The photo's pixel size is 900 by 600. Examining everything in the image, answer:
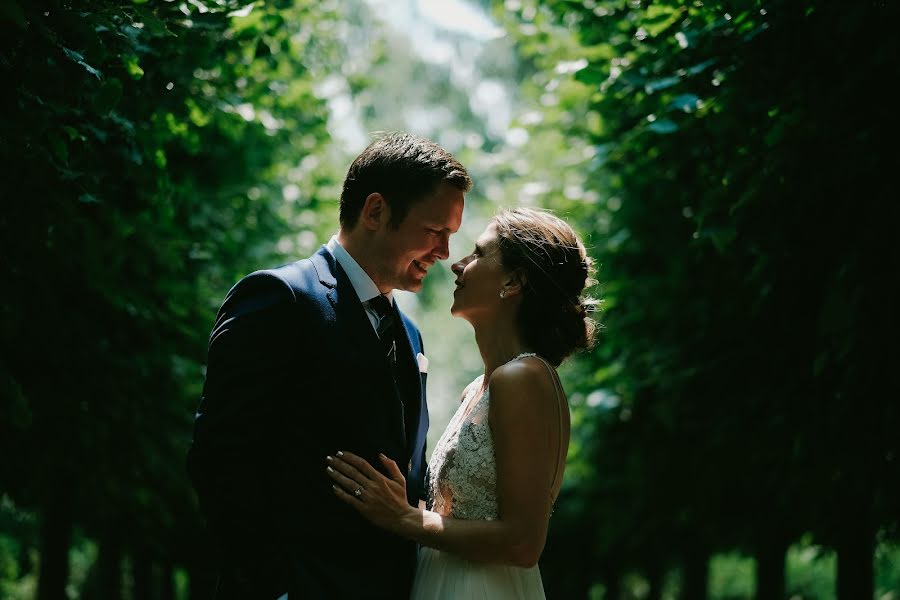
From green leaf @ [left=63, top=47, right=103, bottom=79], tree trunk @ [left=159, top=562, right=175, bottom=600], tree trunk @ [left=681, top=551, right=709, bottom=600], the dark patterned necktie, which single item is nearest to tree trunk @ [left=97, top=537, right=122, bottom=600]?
tree trunk @ [left=159, top=562, right=175, bottom=600]

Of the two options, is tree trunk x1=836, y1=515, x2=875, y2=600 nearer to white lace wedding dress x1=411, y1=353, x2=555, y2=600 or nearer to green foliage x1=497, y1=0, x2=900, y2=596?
green foliage x1=497, y1=0, x2=900, y2=596

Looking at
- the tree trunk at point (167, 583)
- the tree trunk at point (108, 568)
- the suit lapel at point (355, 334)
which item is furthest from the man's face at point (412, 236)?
the tree trunk at point (167, 583)

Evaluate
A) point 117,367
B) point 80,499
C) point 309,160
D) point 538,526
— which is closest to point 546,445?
point 538,526

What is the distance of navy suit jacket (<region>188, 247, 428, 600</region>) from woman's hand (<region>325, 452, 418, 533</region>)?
6cm

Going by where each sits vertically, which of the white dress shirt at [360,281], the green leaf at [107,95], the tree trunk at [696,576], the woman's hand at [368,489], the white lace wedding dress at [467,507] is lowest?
the tree trunk at [696,576]

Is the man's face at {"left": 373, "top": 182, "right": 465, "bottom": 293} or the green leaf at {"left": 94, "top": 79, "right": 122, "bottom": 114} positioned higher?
the green leaf at {"left": 94, "top": 79, "right": 122, "bottom": 114}

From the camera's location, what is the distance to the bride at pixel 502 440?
3.39 m

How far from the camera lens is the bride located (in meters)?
3.39

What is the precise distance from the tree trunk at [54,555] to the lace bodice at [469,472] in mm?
6495

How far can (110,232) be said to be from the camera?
5070 mm

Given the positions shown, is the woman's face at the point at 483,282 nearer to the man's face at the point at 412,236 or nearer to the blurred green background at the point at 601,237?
the man's face at the point at 412,236

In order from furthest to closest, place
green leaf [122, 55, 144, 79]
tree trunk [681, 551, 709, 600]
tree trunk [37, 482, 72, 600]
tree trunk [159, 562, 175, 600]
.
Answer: tree trunk [159, 562, 175, 600]
tree trunk [681, 551, 709, 600]
tree trunk [37, 482, 72, 600]
green leaf [122, 55, 144, 79]

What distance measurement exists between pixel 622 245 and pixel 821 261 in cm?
342

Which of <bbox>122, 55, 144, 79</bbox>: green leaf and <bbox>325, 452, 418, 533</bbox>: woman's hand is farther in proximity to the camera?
<bbox>122, 55, 144, 79</bbox>: green leaf
